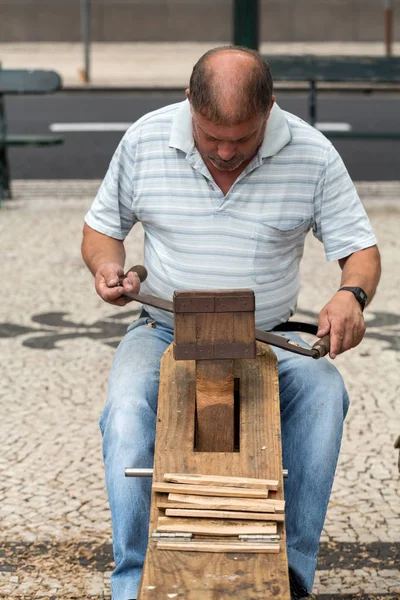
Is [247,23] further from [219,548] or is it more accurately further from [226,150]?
[219,548]

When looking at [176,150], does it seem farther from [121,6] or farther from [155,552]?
[121,6]

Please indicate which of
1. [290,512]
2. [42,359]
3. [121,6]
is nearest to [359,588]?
[290,512]

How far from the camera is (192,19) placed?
18297mm

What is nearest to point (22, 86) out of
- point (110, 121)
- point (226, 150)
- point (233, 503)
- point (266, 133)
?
point (110, 121)

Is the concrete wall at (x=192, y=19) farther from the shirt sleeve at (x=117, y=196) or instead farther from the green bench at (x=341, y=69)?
the shirt sleeve at (x=117, y=196)

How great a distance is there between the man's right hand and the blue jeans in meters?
0.18

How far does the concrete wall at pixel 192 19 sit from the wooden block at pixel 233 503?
16.5 metres

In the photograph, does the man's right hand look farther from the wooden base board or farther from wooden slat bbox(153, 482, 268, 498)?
wooden slat bbox(153, 482, 268, 498)

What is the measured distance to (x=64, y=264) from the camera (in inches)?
248

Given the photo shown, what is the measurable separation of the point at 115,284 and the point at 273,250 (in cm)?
46

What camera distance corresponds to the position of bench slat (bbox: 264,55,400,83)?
862 centimetres

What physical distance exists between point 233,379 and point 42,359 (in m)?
2.31

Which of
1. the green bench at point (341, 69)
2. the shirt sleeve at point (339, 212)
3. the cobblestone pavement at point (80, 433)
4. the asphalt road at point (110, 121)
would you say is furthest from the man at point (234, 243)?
the asphalt road at point (110, 121)

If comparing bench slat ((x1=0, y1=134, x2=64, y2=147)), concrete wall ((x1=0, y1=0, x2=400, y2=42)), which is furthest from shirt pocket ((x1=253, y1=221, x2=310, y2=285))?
concrete wall ((x1=0, y1=0, x2=400, y2=42))
